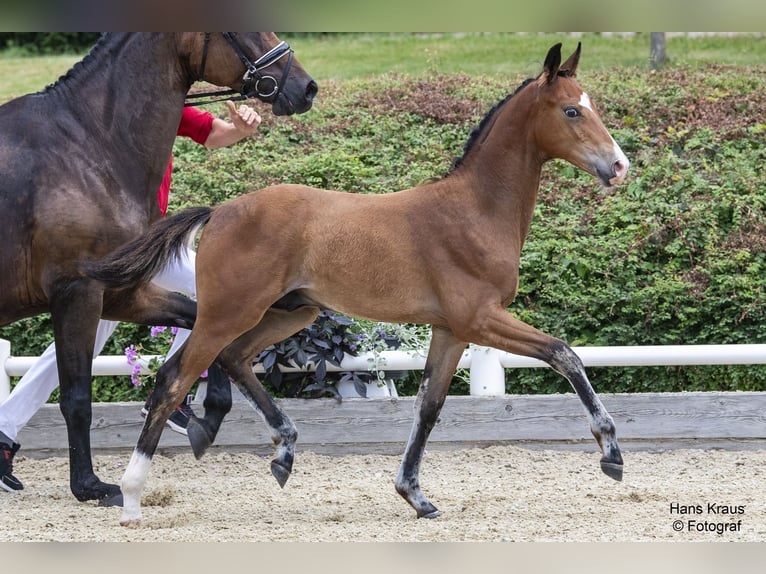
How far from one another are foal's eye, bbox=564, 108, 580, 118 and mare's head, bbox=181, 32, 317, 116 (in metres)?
1.17

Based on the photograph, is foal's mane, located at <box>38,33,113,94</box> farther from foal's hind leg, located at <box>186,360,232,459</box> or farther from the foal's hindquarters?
the foal's hindquarters

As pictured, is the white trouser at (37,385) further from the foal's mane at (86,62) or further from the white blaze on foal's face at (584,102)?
the white blaze on foal's face at (584,102)

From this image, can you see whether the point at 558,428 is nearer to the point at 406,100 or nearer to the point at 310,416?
the point at 310,416

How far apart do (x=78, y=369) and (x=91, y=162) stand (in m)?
0.96

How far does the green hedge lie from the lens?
19.3 feet

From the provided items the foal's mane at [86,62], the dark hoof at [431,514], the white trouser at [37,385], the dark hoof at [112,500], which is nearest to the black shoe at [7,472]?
the white trouser at [37,385]

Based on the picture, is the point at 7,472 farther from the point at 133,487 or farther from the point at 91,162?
the point at 91,162

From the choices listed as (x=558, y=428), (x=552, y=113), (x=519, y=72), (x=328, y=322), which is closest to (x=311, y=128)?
(x=519, y=72)

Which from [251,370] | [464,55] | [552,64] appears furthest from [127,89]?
[464,55]

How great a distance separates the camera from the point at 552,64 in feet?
12.4

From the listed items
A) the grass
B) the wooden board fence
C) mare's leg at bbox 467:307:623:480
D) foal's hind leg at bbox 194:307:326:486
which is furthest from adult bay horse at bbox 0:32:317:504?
the grass

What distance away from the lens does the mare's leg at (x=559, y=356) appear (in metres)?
3.59

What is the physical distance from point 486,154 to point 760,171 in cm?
406
